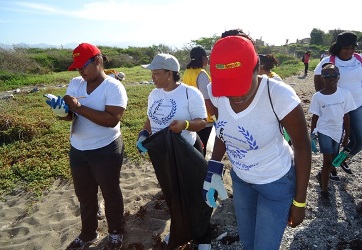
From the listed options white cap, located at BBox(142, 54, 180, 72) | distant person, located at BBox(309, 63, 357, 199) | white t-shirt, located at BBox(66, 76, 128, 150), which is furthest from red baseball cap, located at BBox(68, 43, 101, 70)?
distant person, located at BBox(309, 63, 357, 199)

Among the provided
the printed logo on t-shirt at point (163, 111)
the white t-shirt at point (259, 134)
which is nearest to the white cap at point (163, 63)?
the printed logo on t-shirt at point (163, 111)

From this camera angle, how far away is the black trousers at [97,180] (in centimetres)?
257

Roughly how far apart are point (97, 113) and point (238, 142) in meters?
1.26

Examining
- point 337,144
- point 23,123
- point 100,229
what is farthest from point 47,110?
point 337,144

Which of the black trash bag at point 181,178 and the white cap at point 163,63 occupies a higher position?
the white cap at point 163,63

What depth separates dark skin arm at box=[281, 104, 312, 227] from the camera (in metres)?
1.52

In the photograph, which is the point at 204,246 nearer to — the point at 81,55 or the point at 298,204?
the point at 298,204

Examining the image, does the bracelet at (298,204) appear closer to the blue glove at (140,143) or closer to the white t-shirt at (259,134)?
the white t-shirt at (259,134)

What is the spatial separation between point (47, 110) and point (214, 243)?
684cm

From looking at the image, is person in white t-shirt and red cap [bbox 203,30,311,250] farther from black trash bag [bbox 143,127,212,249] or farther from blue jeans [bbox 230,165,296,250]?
black trash bag [bbox 143,127,212,249]

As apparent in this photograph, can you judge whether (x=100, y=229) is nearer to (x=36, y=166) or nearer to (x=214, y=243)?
(x=214, y=243)

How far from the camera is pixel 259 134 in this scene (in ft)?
5.28

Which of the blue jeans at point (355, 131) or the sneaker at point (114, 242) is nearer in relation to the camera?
the sneaker at point (114, 242)

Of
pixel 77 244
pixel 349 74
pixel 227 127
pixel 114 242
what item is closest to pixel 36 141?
pixel 77 244
